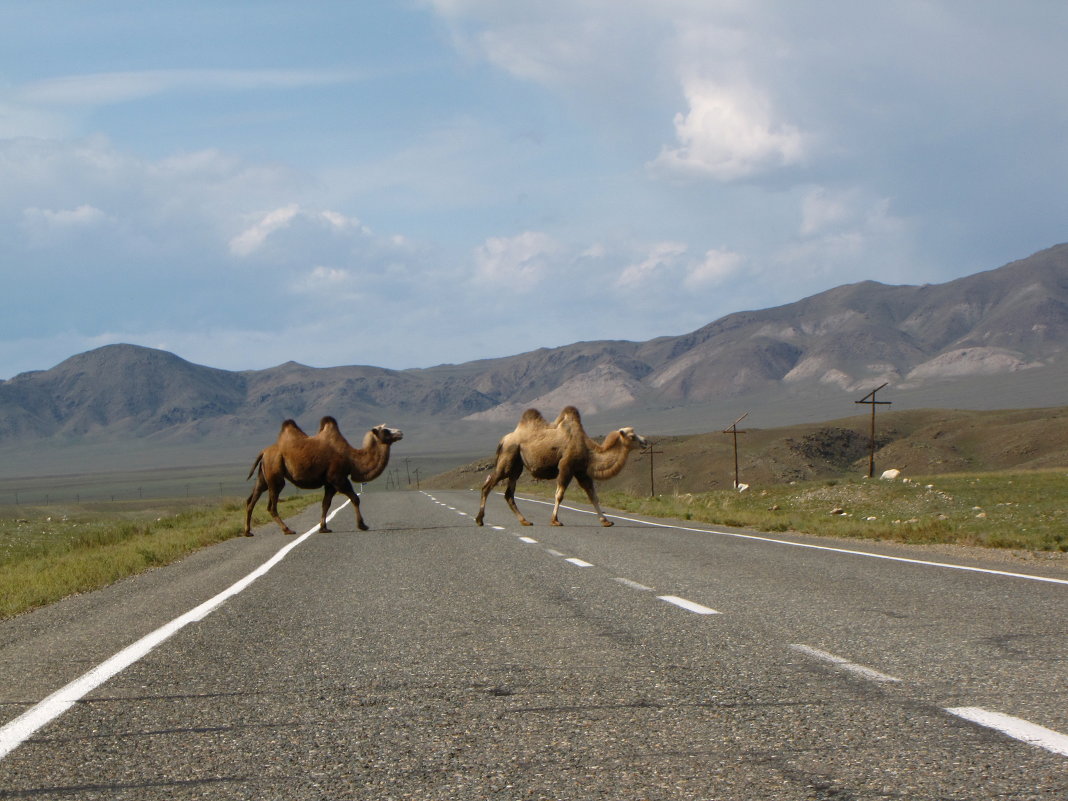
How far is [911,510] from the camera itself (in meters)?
31.2

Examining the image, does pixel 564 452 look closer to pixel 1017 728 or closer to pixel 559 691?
pixel 559 691

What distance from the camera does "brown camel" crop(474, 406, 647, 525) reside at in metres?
24.4

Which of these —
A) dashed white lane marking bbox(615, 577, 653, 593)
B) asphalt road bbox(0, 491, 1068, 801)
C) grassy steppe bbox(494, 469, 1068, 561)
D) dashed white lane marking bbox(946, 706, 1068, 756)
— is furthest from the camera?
grassy steppe bbox(494, 469, 1068, 561)

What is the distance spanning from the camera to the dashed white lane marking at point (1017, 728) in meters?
4.78

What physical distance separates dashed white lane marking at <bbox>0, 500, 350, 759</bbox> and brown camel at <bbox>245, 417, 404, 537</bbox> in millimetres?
12404

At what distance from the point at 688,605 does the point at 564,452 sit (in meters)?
15.0

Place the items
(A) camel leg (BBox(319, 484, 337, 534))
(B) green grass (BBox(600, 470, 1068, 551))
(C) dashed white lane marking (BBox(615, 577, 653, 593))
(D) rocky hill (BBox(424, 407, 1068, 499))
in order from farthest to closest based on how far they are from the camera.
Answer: (D) rocky hill (BBox(424, 407, 1068, 499)) < (A) camel leg (BBox(319, 484, 337, 534)) < (B) green grass (BBox(600, 470, 1068, 551)) < (C) dashed white lane marking (BBox(615, 577, 653, 593))

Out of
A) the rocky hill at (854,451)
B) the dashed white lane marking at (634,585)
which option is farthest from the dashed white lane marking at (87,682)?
the rocky hill at (854,451)

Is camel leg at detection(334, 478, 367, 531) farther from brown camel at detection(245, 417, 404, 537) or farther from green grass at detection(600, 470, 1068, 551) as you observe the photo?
green grass at detection(600, 470, 1068, 551)

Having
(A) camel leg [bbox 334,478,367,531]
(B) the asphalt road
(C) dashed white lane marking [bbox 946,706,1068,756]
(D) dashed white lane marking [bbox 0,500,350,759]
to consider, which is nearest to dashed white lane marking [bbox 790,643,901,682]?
(B) the asphalt road

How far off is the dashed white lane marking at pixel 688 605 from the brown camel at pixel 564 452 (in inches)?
547

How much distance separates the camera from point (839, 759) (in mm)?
4672

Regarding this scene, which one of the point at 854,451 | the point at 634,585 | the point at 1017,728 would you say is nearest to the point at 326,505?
the point at 634,585

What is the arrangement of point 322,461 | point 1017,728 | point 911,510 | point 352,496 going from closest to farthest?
1. point 1017,728
2. point 352,496
3. point 322,461
4. point 911,510
